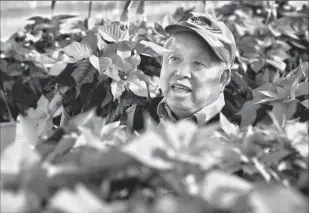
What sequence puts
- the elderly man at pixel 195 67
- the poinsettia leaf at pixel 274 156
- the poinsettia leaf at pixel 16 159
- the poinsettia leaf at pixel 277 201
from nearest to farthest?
the poinsettia leaf at pixel 277 201, the poinsettia leaf at pixel 16 159, the poinsettia leaf at pixel 274 156, the elderly man at pixel 195 67

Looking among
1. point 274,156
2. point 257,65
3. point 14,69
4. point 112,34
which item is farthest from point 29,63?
point 274,156

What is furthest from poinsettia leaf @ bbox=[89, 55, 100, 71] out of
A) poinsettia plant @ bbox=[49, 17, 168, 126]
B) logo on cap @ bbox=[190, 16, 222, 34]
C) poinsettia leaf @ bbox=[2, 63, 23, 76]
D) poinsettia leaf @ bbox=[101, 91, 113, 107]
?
poinsettia leaf @ bbox=[2, 63, 23, 76]

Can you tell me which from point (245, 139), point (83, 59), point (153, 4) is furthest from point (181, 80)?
point (153, 4)

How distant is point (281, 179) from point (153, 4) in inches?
116

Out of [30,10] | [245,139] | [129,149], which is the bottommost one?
[30,10]

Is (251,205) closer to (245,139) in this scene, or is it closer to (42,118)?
(245,139)

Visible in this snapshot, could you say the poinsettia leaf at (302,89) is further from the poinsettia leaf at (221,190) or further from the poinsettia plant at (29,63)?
the poinsettia plant at (29,63)

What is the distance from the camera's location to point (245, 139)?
0.89m

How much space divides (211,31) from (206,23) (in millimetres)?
50

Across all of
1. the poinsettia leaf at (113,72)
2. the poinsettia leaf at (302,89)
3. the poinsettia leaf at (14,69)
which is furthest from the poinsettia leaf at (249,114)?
the poinsettia leaf at (14,69)

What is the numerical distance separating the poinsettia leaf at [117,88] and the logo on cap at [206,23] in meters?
0.31

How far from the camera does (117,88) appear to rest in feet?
5.73

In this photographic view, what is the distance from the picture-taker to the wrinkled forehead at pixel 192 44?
5.33 ft

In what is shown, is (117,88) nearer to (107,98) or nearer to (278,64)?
(107,98)
